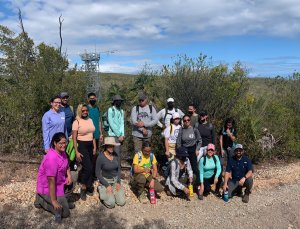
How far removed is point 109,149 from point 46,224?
169 centimetres

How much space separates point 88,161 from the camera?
6.59m

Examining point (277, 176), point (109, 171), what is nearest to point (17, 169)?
point (109, 171)

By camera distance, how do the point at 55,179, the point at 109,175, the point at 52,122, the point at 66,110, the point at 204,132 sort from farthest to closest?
the point at 204,132, the point at 109,175, the point at 66,110, the point at 52,122, the point at 55,179

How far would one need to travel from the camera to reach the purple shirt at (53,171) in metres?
5.49

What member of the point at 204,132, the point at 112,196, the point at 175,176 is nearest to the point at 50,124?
the point at 112,196

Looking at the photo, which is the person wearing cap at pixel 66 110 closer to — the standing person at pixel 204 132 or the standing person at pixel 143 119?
the standing person at pixel 143 119

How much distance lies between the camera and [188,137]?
7.21 meters

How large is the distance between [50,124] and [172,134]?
254 centimetres

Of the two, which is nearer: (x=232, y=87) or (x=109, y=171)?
(x=109, y=171)

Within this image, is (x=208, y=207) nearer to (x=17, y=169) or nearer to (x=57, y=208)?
(x=57, y=208)

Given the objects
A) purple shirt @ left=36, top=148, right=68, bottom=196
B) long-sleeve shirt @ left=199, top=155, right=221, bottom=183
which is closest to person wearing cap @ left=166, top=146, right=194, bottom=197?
long-sleeve shirt @ left=199, top=155, right=221, bottom=183

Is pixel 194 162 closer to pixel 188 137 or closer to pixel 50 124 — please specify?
pixel 188 137

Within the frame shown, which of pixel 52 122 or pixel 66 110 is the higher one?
pixel 66 110

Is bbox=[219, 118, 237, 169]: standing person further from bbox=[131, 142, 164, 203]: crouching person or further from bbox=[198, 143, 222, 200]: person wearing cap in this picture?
bbox=[131, 142, 164, 203]: crouching person
